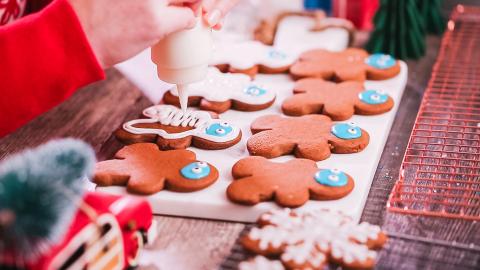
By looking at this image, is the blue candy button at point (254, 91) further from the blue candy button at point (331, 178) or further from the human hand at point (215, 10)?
the blue candy button at point (331, 178)

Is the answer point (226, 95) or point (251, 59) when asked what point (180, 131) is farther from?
point (251, 59)

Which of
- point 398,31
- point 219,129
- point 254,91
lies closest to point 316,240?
point 219,129

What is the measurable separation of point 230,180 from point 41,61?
11.2 inches

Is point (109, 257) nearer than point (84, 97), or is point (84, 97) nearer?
point (109, 257)

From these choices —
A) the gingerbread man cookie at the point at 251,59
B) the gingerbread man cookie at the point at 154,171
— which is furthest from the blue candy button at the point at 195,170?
the gingerbread man cookie at the point at 251,59

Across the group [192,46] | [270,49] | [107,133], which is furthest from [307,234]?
[270,49]

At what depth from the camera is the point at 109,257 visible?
58 centimetres

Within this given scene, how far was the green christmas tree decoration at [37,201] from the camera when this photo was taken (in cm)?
48

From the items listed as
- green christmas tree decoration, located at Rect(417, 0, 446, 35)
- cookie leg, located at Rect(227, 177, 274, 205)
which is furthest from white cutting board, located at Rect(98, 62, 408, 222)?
green christmas tree decoration, located at Rect(417, 0, 446, 35)

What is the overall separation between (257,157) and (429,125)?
0.94ft

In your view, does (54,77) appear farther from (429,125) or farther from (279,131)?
(429,125)

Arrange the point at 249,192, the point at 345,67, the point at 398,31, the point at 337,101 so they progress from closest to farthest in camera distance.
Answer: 1. the point at 249,192
2. the point at 337,101
3. the point at 345,67
4. the point at 398,31

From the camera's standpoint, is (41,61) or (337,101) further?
(337,101)

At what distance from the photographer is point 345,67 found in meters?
1.06
